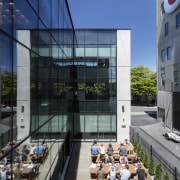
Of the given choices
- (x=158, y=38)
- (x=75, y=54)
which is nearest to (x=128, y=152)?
(x=75, y=54)

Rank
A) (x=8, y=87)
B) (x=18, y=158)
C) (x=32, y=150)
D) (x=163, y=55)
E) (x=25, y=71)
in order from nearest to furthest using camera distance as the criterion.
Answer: (x=8, y=87)
(x=18, y=158)
(x=25, y=71)
(x=32, y=150)
(x=163, y=55)

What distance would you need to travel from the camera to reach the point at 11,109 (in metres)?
4.98

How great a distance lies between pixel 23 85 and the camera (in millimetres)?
5949

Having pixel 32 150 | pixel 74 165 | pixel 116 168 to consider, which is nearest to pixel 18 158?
pixel 32 150

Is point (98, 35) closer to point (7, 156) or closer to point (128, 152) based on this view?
point (128, 152)

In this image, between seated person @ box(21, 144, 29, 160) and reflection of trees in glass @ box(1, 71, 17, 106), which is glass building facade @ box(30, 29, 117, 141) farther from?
reflection of trees in glass @ box(1, 71, 17, 106)

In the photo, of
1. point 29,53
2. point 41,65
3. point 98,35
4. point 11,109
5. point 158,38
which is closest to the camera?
point 11,109

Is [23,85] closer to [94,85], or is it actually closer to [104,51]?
[94,85]

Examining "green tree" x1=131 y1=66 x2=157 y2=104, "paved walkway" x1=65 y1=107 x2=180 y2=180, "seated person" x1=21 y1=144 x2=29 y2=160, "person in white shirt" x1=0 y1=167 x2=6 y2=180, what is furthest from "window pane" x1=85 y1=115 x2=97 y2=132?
"green tree" x1=131 y1=66 x2=157 y2=104

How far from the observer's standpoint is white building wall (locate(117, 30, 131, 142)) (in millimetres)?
23562

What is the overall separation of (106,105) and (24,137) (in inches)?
718

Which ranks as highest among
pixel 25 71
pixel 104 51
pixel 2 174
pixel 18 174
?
pixel 104 51

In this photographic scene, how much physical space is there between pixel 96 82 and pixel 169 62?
15079 mm

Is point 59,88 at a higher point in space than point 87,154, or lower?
higher
